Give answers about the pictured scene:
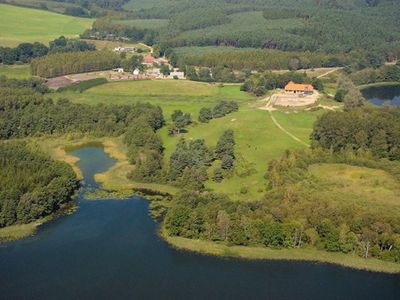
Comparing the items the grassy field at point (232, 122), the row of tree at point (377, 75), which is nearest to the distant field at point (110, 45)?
the grassy field at point (232, 122)

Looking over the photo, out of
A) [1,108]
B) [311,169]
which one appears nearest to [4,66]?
[1,108]

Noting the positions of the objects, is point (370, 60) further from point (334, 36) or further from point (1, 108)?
point (1, 108)

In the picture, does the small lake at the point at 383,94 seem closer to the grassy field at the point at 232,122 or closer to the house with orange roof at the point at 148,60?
the grassy field at the point at 232,122

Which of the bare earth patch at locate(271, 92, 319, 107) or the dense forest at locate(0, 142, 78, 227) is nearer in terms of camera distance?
the dense forest at locate(0, 142, 78, 227)

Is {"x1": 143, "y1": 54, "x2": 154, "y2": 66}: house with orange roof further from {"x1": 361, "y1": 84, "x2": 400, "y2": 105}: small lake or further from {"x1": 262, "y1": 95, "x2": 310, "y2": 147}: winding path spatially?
{"x1": 361, "y1": 84, "x2": 400, "y2": 105}: small lake

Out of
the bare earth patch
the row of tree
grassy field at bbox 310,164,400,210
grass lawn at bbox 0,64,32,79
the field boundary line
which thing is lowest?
grassy field at bbox 310,164,400,210

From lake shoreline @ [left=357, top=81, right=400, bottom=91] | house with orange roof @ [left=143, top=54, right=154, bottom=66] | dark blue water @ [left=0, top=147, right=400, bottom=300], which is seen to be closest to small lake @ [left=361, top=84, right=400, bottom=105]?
lake shoreline @ [left=357, top=81, right=400, bottom=91]

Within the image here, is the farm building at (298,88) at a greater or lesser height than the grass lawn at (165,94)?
greater
